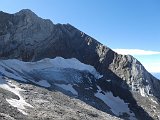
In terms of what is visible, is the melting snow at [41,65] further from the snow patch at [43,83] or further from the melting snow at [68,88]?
the melting snow at [68,88]

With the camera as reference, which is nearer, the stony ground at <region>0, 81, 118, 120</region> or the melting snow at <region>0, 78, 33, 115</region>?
the stony ground at <region>0, 81, 118, 120</region>

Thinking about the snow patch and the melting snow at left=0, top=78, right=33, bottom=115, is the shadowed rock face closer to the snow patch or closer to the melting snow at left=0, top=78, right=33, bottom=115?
the snow patch

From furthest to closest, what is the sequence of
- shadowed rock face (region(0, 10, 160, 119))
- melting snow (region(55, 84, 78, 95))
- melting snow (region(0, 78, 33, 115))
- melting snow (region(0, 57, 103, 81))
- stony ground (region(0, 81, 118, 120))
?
1. shadowed rock face (region(0, 10, 160, 119))
2. melting snow (region(55, 84, 78, 95))
3. melting snow (region(0, 57, 103, 81))
4. melting snow (region(0, 78, 33, 115))
5. stony ground (region(0, 81, 118, 120))

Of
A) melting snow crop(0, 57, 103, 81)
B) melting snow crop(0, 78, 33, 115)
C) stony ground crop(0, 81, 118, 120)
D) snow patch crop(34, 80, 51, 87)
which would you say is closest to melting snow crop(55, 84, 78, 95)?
snow patch crop(34, 80, 51, 87)

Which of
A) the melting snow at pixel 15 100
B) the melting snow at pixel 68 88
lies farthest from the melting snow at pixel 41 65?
the melting snow at pixel 68 88

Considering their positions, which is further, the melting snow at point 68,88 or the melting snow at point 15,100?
the melting snow at point 68,88

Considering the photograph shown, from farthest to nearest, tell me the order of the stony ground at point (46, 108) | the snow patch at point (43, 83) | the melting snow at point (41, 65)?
the snow patch at point (43, 83), the melting snow at point (41, 65), the stony ground at point (46, 108)

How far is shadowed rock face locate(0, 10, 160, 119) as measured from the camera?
104562 mm

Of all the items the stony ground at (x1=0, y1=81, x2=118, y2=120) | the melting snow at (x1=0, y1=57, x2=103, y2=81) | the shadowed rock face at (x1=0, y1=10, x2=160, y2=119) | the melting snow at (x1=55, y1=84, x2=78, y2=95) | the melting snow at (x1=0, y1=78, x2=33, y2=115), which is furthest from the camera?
the shadowed rock face at (x1=0, y1=10, x2=160, y2=119)

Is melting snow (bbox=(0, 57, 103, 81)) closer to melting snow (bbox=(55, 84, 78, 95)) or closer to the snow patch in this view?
the snow patch

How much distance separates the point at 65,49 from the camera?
4560 inches

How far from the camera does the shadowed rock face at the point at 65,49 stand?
10456 centimetres

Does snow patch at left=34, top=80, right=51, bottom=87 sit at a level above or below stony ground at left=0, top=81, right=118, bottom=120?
above

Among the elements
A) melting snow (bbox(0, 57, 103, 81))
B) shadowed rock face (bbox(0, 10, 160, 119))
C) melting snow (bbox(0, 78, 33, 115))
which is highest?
shadowed rock face (bbox(0, 10, 160, 119))
